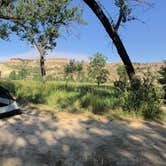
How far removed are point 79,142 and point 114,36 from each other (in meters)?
5.40

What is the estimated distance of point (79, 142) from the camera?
6297mm

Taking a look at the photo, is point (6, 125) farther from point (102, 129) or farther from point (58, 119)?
point (102, 129)

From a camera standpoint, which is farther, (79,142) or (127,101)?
(127,101)

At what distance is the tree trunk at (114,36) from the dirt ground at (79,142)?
8.91 ft

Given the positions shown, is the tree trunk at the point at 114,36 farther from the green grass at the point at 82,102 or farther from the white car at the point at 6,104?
the white car at the point at 6,104

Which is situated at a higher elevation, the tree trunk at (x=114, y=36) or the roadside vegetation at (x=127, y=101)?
the tree trunk at (x=114, y=36)

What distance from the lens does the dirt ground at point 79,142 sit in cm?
521

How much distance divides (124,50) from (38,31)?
20442mm

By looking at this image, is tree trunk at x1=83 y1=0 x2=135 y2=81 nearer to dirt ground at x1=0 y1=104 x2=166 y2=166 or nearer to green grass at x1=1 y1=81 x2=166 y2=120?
green grass at x1=1 y1=81 x2=166 y2=120

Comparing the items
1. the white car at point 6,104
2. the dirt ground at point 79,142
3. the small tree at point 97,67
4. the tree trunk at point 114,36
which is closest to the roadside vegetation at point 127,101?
the tree trunk at point 114,36

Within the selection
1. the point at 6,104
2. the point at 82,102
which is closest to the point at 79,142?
the point at 6,104

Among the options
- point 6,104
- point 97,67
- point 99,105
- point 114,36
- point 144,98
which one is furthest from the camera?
point 97,67

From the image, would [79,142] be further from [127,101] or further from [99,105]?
[99,105]

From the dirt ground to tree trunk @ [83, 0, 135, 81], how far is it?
107 inches
